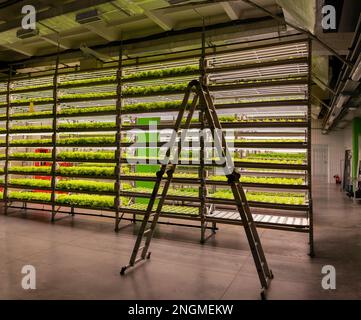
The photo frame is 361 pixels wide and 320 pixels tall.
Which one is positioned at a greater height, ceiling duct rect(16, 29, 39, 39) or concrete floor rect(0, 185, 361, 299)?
ceiling duct rect(16, 29, 39, 39)

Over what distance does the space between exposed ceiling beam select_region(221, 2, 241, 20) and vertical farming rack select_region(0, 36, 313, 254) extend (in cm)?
99

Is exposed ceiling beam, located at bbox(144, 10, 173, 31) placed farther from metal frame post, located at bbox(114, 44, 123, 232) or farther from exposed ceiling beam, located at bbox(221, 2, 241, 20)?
exposed ceiling beam, located at bbox(221, 2, 241, 20)

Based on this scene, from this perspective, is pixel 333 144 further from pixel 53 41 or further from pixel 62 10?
pixel 62 10

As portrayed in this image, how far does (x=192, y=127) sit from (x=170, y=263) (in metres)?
2.48

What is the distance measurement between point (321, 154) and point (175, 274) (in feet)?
66.8

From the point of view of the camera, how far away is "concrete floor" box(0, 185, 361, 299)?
11.2 feet

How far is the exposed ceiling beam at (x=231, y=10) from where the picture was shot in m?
5.78

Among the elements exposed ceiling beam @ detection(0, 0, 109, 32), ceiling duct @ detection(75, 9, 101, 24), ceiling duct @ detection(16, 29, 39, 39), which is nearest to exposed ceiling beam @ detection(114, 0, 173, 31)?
exposed ceiling beam @ detection(0, 0, 109, 32)

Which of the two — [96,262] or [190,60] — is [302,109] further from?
[96,262]

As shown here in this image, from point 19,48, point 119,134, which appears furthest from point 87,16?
point 19,48

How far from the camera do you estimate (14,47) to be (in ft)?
27.2

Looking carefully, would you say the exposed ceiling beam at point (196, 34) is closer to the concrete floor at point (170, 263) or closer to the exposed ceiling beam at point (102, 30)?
the exposed ceiling beam at point (102, 30)

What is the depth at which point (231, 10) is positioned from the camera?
6.01 meters
